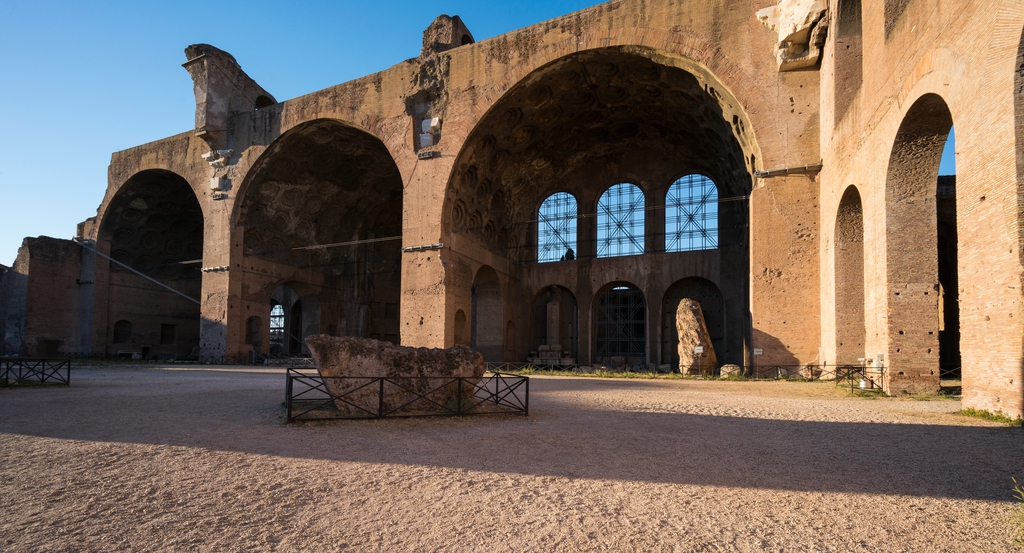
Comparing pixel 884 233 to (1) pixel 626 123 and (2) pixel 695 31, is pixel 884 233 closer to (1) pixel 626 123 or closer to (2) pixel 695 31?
(2) pixel 695 31

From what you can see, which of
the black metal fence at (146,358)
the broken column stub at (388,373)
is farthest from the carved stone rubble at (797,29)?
the black metal fence at (146,358)

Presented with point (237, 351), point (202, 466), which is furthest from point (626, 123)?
point (202, 466)

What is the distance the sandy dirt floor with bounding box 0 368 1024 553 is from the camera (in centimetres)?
297

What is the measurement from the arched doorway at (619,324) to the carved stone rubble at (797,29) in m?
10.5

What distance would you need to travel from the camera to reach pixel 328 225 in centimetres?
2484

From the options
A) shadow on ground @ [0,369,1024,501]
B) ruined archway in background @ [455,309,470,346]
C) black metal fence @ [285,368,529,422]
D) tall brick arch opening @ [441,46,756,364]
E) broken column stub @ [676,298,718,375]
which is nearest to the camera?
shadow on ground @ [0,369,1024,501]

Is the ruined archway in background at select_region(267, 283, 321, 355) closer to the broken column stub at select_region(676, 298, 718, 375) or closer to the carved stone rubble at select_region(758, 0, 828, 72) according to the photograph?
the broken column stub at select_region(676, 298, 718, 375)

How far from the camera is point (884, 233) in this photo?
30.6 ft

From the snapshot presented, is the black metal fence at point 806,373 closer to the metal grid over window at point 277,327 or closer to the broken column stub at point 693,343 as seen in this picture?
the broken column stub at point 693,343

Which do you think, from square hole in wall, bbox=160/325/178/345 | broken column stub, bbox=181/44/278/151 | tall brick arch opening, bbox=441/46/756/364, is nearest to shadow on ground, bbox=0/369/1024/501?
tall brick arch opening, bbox=441/46/756/364

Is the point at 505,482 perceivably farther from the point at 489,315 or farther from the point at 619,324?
the point at 619,324

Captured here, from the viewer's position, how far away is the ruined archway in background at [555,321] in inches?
904

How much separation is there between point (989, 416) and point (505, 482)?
6.06 metres

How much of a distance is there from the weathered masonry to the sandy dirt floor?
2.92 m
